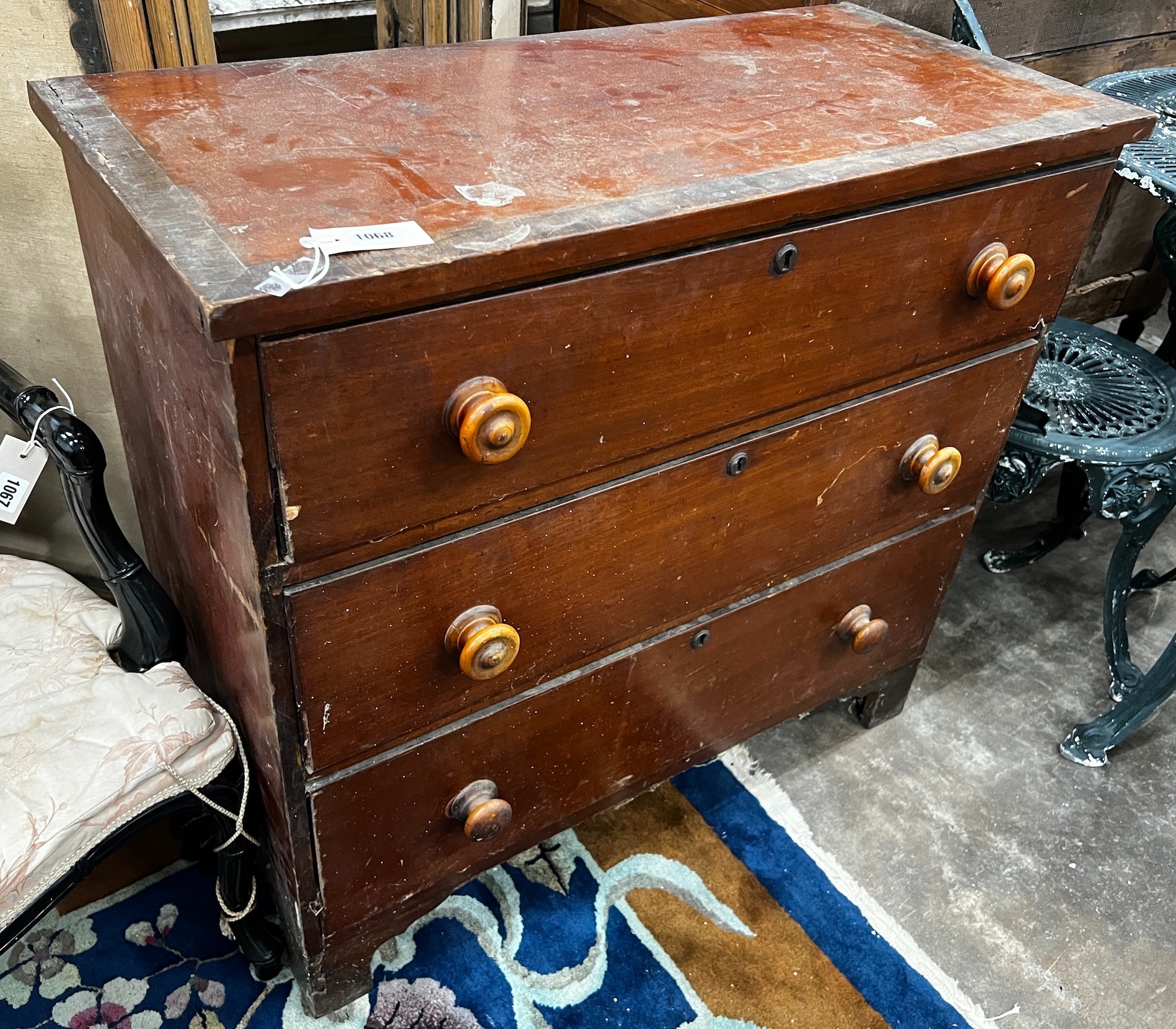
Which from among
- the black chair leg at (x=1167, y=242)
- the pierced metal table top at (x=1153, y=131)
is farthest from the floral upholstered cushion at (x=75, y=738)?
the black chair leg at (x=1167, y=242)

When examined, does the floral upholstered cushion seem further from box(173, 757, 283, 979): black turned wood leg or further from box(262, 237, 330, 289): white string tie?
box(262, 237, 330, 289): white string tie

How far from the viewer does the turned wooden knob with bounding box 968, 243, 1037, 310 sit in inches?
42.0

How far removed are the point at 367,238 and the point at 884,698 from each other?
1.19 metres

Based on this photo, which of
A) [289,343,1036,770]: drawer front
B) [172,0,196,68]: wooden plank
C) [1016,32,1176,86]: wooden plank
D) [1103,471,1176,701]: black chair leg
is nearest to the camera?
[289,343,1036,770]: drawer front

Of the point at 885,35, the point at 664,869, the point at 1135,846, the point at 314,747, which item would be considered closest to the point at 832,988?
the point at 664,869

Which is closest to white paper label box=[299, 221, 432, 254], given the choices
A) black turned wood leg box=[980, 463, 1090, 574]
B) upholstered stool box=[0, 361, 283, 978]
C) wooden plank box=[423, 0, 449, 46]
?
upholstered stool box=[0, 361, 283, 978]

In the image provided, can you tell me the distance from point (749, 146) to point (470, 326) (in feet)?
1.15

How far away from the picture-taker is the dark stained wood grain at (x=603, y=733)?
41.4 inches

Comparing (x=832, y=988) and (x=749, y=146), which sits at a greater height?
(x=749, y=146)

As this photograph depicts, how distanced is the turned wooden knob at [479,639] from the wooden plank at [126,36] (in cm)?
72

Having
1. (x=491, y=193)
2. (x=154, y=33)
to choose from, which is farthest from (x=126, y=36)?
(x=491, y=193)

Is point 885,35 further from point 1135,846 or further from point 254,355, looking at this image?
point 1135,846

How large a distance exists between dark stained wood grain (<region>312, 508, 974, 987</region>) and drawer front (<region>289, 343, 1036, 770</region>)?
0.15ft

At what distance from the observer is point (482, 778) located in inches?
43.7
